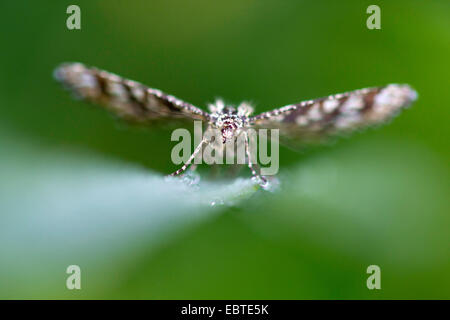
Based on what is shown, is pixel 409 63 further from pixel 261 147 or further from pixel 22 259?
pixel 22 259

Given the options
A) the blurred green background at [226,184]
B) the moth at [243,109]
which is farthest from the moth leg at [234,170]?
the blurred green background at [226,184]

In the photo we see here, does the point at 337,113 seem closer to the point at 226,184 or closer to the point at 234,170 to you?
the point at 234,170

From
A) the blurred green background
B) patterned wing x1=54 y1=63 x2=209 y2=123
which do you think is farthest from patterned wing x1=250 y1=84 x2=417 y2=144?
patterned wing x1=54 y1=63 x2=209 y2=123

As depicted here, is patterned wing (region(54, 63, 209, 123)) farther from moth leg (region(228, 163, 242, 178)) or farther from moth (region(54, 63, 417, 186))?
moth leg (region(228, 163, 242, 178))

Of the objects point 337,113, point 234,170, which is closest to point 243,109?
point 234,170

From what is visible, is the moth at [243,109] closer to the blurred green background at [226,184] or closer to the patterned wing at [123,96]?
the patterned wing at [123,96]
